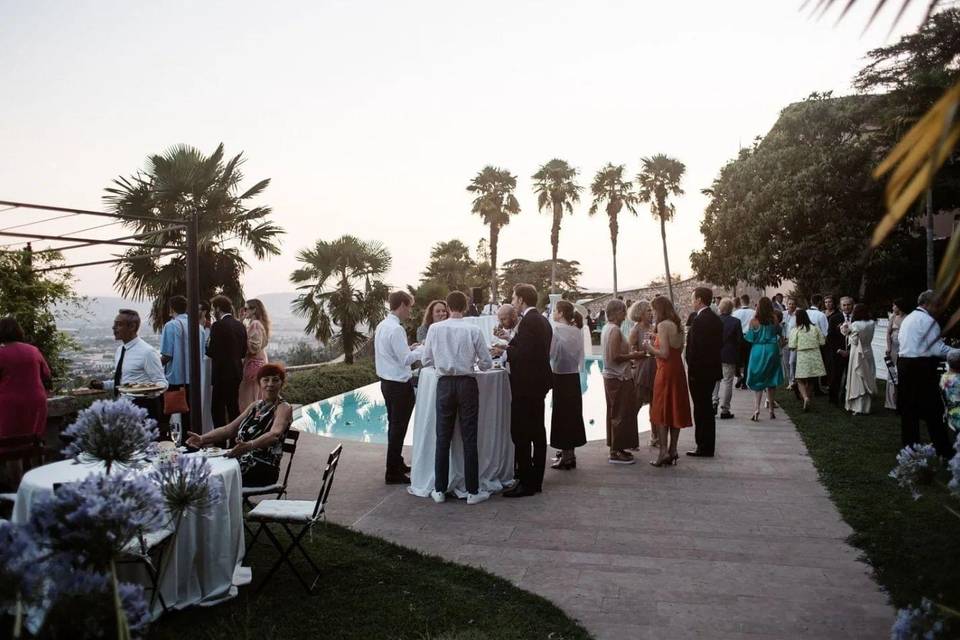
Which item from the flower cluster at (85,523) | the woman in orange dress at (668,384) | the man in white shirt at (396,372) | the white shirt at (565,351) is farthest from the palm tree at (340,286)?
the flower cluster at (85,523)

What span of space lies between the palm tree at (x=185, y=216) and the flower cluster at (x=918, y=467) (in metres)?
13.2

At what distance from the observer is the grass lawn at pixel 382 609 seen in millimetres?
3951

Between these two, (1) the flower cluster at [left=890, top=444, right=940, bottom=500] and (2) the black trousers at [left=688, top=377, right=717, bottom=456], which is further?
(2) the black trousers at [left=688, top=377, right=717, bottom=456]

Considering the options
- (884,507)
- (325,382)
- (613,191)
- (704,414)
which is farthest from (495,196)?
(884,507)

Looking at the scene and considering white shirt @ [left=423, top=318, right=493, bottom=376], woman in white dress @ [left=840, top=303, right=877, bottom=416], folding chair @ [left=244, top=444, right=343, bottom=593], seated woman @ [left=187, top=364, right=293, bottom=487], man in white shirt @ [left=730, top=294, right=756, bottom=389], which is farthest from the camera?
man in white shirt @ [left=730, top=294, right=756, bottom=389]

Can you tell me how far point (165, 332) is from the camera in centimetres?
858

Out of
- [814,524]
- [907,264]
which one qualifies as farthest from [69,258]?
[907,264]

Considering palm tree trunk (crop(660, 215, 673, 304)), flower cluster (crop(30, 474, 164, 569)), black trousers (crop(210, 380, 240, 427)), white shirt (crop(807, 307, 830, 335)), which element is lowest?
black trousers (crop(210, 380, 240, 427))

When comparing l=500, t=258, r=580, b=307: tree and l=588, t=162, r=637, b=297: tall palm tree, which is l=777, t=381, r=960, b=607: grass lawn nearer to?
l=588, t=162, r=637, b=297: tall palm tree

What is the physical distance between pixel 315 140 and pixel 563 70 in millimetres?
8568

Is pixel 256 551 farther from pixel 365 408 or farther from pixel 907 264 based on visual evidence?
pixel 907 264

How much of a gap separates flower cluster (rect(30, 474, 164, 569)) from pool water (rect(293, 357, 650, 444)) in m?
8.79

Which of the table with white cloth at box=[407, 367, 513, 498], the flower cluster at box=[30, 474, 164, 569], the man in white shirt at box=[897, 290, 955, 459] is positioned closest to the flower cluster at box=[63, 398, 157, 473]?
the flower cluster at box=[30, 474, 164, 569]

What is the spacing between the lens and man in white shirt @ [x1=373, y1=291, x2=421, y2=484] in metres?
7.16
